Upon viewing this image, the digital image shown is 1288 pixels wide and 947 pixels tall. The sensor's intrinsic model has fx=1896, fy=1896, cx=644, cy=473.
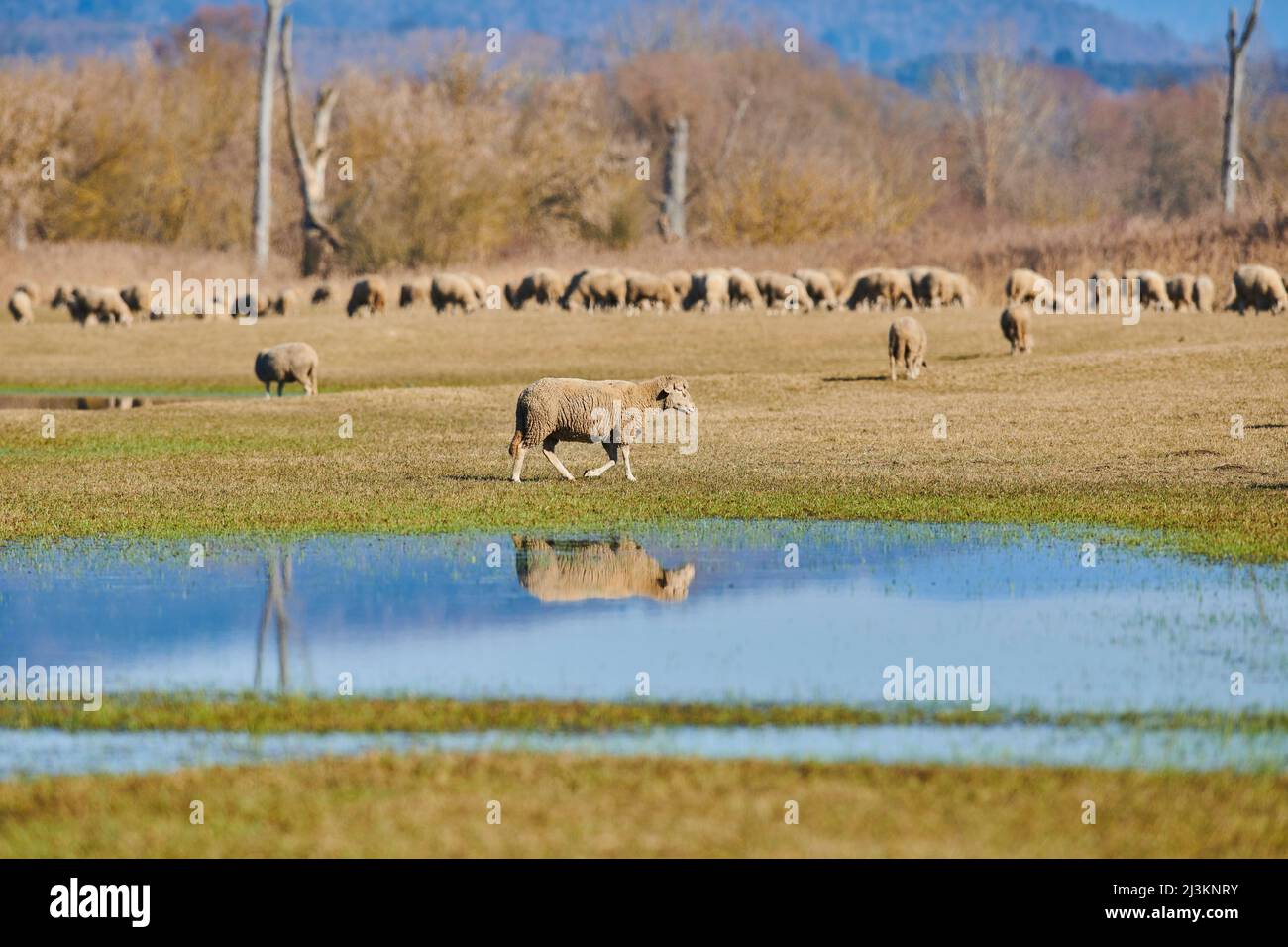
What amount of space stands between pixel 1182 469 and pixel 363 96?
228 feet

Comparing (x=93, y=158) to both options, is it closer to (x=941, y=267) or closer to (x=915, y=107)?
(x=941, y=267)

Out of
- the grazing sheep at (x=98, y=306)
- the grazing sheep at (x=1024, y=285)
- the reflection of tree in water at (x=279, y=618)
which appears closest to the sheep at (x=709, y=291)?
the grazing sheep at (x=1024, y=285)

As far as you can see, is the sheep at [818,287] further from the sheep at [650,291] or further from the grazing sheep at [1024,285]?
the grazing sheep at [1024,285]

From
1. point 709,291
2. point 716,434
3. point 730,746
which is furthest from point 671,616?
point 709,291

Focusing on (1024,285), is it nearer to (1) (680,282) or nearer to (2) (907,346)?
(1) (680,282)

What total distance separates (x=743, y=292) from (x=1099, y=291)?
1010 cm

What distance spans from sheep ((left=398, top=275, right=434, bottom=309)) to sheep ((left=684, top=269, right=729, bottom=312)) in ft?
25.9

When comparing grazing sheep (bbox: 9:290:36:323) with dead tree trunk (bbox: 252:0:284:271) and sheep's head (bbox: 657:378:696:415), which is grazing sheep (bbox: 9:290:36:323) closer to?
dead tree trunk (bbox: 252:0:284:271)

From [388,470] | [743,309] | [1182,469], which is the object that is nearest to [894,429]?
[1182,469]

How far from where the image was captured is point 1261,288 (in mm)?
45844

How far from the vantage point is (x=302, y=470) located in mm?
22422

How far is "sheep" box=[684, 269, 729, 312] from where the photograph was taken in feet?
174

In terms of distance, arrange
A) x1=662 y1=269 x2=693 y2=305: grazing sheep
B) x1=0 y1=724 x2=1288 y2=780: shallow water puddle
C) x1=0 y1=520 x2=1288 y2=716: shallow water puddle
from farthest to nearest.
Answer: x1=662 y1=269 x2=693 y2=305: grazing sheep < x1=0 y1=520 x2=1288 y2=716: shallow water puddle < x1=0 y1=724 x2=1288 y2=780: shallow water puddle

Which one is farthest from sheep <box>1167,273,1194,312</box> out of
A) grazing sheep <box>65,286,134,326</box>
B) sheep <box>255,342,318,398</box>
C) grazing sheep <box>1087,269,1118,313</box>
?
grazing sheep <box>65,286,134,326</box>
